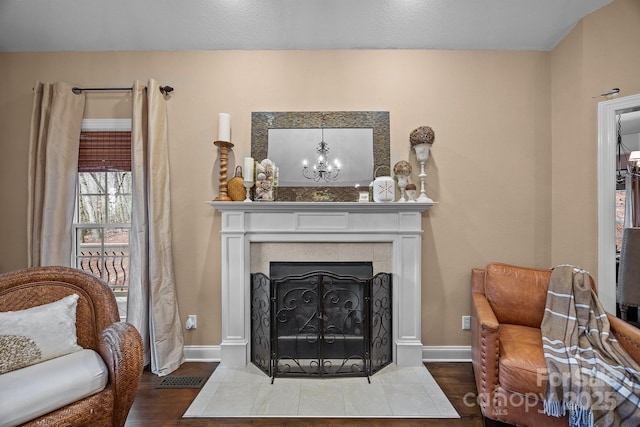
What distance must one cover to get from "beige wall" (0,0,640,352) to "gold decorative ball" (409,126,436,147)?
13 cm

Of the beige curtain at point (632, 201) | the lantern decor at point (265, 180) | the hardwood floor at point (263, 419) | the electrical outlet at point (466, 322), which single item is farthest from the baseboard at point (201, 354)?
the beige curtain at point (632, 201)

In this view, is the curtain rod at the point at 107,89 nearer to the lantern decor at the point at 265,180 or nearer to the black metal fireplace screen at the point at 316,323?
the lantern decor at the point at 265,180

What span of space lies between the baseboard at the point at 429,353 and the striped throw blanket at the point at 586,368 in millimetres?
818

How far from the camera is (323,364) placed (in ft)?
7.48

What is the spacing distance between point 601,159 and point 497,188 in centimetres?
71

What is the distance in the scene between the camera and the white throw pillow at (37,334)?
1.47m

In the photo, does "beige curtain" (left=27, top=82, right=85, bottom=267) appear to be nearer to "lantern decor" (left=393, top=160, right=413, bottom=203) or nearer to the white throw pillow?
the white throw pillow

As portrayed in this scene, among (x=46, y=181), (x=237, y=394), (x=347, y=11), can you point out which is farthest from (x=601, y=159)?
(x=46, y=181)

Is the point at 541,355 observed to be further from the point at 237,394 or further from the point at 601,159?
the point at 237,394

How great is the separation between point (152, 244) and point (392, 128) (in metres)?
2.29

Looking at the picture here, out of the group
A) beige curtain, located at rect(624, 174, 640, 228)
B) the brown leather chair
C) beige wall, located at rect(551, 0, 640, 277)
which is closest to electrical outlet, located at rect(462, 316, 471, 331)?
the brown leather chair

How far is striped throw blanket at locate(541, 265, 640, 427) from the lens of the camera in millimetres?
1474

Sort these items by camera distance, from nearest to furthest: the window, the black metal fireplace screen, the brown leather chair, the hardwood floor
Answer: the brown leather chair → the hardwood floor → the black metal fireplace screen → the window

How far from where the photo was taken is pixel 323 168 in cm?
254
